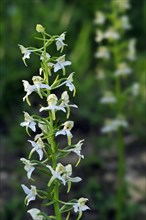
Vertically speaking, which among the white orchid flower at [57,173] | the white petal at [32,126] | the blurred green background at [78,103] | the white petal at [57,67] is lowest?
the white orchid flower at [57,173]

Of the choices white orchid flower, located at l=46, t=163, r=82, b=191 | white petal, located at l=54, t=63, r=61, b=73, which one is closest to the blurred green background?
white orchid flower, located at l=46, t=163, r=82, b=191

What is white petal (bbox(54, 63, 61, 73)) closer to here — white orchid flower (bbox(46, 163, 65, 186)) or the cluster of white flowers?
the cluster of white flowers

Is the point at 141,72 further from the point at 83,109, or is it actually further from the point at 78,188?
the point at 78,188

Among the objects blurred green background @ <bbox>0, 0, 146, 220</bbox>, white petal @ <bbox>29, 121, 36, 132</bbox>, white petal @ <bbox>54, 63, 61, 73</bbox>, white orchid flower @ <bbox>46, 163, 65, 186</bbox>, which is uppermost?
blurred green background @ <bbox>0, 0, 146, 220</bbox>

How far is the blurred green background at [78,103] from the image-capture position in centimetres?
560

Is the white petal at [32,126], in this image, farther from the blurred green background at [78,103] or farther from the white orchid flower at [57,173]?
the blurred green background at [78,103]

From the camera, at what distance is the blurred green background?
220 inches

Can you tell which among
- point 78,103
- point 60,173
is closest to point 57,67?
point 60,173

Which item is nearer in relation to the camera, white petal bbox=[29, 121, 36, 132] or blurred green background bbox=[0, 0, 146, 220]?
white petal bbox=[29, 121, 36, 132]

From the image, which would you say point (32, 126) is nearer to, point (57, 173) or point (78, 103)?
point (57, 173)

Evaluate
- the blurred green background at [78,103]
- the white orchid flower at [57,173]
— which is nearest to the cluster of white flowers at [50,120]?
the white orchid flower at [57,173]

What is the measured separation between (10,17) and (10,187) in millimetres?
2458

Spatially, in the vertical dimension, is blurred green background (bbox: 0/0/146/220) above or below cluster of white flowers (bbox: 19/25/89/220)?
above

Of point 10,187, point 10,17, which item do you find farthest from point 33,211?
point 10,17
